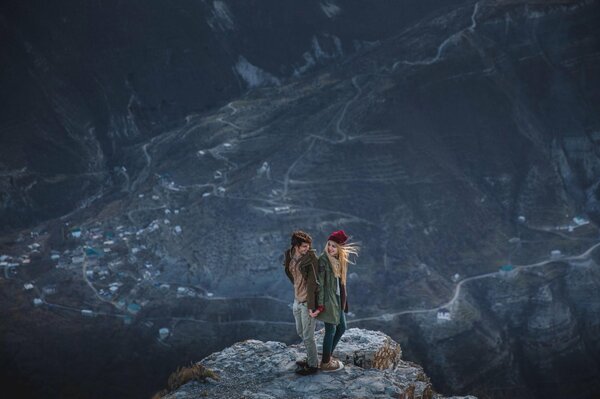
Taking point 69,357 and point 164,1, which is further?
point 164,1

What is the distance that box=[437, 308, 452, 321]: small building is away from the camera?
35906 mm

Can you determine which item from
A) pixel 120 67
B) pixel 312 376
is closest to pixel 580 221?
pixel 120 67

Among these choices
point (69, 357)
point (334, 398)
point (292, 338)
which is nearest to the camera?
point (334, 398)

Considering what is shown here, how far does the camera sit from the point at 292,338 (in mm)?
34875

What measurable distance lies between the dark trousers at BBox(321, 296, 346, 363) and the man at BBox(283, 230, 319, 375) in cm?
19

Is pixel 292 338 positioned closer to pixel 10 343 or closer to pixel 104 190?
pixel 10 343

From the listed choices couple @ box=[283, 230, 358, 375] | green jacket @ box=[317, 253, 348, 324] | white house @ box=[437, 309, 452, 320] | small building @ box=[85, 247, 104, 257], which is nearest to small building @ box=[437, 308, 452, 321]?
white house @ box=[437, 309, 452, 320]

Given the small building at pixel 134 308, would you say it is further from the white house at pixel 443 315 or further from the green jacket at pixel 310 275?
the green jacket at pixel 310 275

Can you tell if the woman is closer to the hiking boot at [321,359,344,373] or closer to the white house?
the hiking boot at [321,359,344,373]

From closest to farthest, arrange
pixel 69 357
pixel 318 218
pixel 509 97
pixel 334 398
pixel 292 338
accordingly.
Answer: pixel 334 398, pixel 69 357, pixel 292 338, pixel 318 218, pixel 509 97

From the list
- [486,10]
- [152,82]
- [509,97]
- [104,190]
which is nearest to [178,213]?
[104,190]

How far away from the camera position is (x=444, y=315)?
36031 mm

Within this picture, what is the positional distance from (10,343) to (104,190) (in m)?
14.7

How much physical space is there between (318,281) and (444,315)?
25.3 meters
